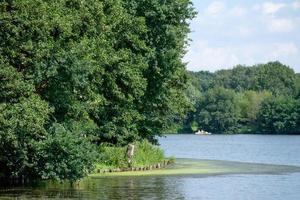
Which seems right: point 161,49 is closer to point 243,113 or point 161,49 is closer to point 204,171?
point 204,171

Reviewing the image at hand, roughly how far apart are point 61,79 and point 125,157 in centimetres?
1456

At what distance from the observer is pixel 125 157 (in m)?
49.0

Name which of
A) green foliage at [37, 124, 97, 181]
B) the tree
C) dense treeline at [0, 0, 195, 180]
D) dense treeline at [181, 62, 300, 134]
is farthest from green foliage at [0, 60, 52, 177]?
dense treeline at [181, 62, 300, 134]

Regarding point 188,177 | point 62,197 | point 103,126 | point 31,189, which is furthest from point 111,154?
point 62,197

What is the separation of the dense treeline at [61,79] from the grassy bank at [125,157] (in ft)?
4.45

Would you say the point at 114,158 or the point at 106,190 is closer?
the point at 106,190

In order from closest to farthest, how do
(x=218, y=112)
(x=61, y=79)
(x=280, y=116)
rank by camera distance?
1. (x=61, y=79)
2. (x=280, y=116)
3. (x=218, y=112)

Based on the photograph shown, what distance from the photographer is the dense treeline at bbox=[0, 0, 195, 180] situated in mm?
33844

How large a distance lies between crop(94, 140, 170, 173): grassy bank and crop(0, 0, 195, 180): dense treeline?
1.36 m

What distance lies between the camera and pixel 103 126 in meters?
48.1

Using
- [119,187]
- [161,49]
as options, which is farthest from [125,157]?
[119,187]

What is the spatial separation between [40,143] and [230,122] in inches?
5900

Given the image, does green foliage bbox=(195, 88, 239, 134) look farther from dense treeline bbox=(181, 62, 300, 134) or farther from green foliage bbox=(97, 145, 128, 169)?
green foliage bbox=(97, 145, 128, 169)

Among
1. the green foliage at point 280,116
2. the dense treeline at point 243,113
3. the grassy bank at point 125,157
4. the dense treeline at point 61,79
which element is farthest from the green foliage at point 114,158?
the green foliage at point 280,116
